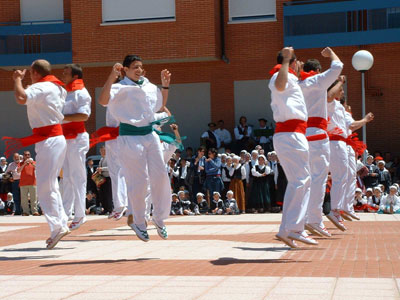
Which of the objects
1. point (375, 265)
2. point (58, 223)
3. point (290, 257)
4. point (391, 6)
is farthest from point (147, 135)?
point (391, 6)

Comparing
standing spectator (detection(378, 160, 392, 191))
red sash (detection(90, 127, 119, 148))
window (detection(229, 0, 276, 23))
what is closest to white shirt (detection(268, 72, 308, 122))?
red sash (detection(90, 127, 119, 148))

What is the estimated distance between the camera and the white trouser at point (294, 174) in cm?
855

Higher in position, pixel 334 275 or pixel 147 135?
pixel 147 135

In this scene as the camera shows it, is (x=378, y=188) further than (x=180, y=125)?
No

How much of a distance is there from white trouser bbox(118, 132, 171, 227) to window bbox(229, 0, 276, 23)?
2029 centimetres

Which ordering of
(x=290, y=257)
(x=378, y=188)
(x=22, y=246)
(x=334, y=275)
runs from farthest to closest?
(x=378, y=188), (x=22, y=246), (x=290, y=257), (x=334, y=275)

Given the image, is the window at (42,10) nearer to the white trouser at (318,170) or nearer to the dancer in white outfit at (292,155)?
the white trouser at (318,170)

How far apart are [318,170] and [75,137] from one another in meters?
3.36

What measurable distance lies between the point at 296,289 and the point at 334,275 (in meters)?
0.83

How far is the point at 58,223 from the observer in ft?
30.1

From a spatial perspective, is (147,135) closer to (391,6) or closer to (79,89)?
(79,89)

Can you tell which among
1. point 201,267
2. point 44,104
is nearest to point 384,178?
point 44,104

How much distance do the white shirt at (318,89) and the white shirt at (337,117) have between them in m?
Answer: 1.37

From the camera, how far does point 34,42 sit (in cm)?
3069
